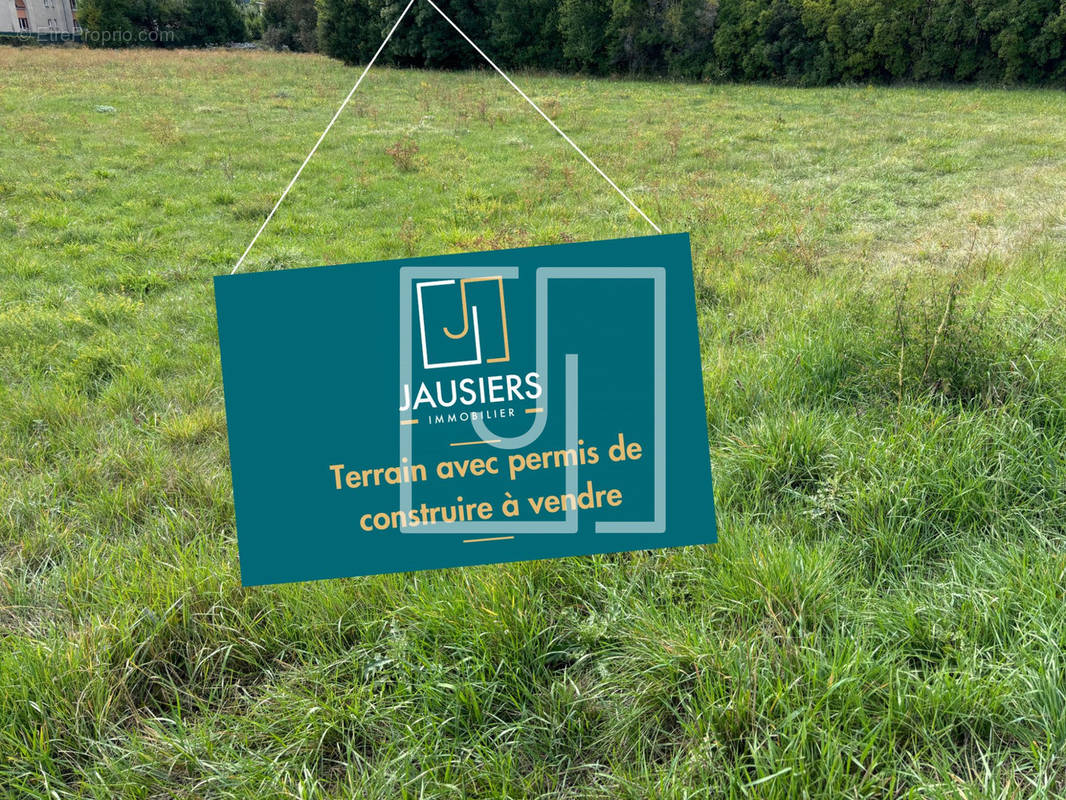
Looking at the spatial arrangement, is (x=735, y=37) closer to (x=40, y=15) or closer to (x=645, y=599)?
(x=645, y=599)

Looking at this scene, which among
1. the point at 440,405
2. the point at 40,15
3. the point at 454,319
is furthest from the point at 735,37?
the point at 40,15

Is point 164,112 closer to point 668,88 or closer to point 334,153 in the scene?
point 334,153

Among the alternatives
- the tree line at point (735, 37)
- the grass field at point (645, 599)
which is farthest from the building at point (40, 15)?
the grass field at point (645, 599)

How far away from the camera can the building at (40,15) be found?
5434cm

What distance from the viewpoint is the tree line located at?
22891 millimetres

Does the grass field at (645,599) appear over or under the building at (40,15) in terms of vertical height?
under

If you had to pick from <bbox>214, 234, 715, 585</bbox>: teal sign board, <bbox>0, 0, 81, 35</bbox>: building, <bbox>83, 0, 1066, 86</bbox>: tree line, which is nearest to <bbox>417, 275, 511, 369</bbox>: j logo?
<bbox>214, 234, 715, 585</bbox>: teal sign board

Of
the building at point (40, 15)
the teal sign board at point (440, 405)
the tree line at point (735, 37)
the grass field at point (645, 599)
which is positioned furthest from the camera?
the building at point (40, 15)

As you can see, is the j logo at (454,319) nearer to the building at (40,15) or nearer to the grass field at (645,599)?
the grass field at (645,599)

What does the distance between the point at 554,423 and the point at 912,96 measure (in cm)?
2274

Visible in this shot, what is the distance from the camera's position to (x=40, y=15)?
2270 inches

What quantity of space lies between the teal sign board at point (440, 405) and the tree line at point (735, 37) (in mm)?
27693

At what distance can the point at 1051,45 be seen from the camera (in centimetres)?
2208

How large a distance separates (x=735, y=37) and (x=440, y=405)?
29541mm
